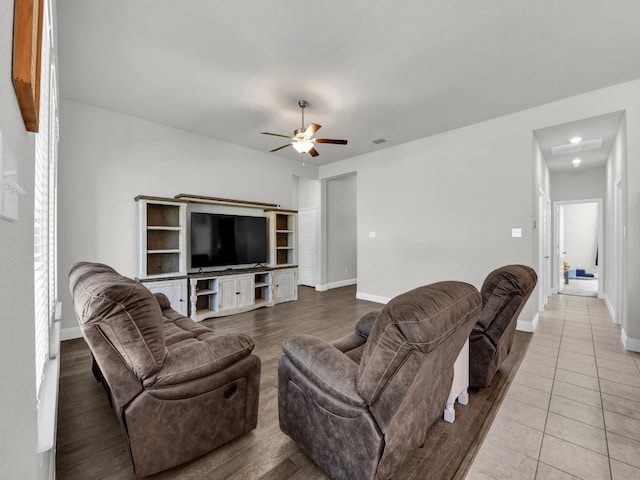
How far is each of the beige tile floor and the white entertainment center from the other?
3.82 meters

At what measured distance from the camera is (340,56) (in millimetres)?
2900

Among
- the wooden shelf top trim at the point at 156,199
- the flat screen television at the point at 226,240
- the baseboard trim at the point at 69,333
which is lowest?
the baseboard trim at the point at 69,333

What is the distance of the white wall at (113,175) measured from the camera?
3.81 metres

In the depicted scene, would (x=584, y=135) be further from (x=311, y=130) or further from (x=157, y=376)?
(x=157, y=376)

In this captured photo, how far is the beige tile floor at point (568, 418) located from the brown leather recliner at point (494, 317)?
294 mm

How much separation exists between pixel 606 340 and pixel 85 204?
681 cm

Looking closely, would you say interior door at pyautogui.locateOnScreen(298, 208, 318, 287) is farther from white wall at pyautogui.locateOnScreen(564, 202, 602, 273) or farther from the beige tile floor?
white wall at pyautogui.locateOnScreen(564, 202, 602, 273)

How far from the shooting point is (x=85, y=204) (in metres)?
3.94

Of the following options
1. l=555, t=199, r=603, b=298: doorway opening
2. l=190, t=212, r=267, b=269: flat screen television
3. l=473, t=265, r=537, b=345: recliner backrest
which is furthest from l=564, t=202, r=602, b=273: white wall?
l=190, t=212, r=267, b=269: flat screen television

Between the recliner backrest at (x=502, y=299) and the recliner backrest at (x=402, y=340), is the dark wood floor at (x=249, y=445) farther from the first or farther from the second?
A: the recliner backrest at (x=402, y=340)

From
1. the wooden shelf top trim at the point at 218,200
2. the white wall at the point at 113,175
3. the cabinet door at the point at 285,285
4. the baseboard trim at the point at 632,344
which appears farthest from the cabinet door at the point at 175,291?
the baseboard trim at the point at 632,344

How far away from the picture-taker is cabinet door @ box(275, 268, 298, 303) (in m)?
5.62

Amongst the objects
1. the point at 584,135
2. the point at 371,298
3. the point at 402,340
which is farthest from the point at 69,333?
the point at 584,135

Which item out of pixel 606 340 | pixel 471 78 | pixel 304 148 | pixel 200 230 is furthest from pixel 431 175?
pixel 200 230
